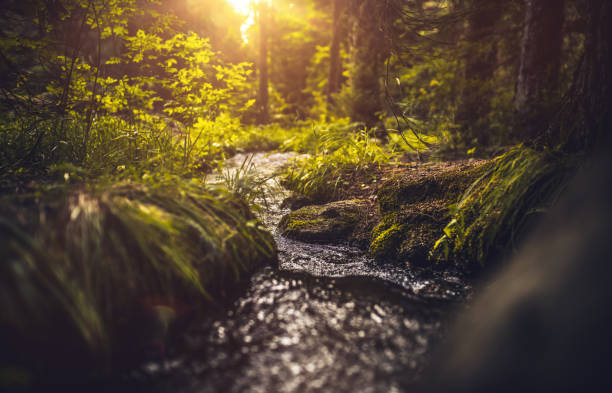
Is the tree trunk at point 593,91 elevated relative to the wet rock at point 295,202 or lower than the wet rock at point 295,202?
elevated

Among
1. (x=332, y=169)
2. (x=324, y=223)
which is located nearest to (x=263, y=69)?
(x=332, y=169)

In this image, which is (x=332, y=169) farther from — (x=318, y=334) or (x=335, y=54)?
(x=335, y=54)

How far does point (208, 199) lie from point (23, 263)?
1.27m

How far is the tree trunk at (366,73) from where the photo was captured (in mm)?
10375

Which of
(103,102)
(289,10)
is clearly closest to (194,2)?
(289,10)

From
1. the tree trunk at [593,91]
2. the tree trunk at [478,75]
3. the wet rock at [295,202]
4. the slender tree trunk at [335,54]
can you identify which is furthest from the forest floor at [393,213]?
the slender tree trunk at [335,54]

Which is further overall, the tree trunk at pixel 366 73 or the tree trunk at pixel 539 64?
the tree trunk at pixel 366 73

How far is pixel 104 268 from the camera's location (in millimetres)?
1868

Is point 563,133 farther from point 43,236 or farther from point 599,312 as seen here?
point 43,236

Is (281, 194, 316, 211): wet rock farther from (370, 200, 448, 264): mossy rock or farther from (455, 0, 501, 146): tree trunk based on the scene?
(455, 0, 501, 146): tree trunk

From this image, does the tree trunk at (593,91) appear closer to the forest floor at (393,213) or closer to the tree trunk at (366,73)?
the forest floor at (393,213)

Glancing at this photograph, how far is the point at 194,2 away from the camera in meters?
17.5

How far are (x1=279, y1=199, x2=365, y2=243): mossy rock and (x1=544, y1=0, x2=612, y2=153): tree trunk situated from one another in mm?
2148

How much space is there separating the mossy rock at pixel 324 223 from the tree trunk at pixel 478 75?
14.9ft
